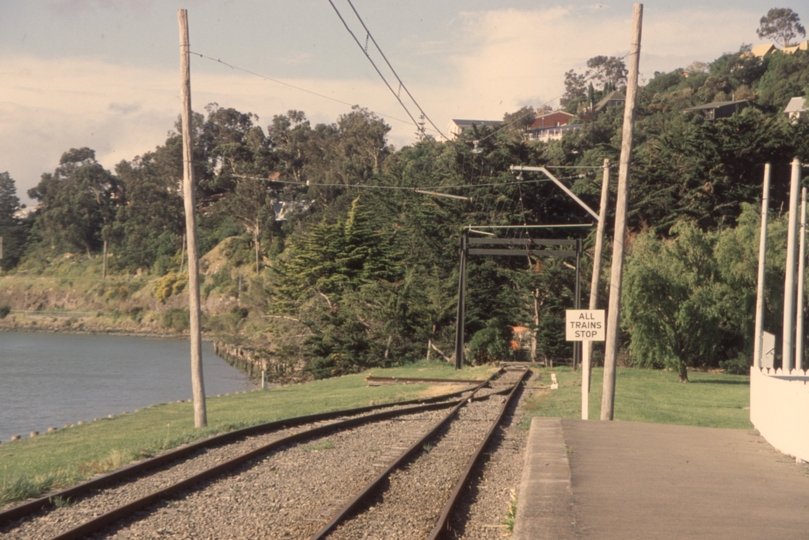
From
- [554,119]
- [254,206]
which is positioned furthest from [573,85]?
[254,206]

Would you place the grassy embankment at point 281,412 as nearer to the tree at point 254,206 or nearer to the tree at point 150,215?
the tree at point 254,206

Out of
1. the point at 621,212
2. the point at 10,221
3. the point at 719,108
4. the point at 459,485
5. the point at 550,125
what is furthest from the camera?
the point at 550,125

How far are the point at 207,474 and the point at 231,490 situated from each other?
0.79 m

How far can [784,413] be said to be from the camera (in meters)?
12.5

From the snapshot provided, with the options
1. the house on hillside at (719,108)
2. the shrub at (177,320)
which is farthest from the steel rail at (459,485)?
the shrub at (177,320)

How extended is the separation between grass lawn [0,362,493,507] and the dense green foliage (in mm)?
9899

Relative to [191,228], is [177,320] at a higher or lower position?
lower

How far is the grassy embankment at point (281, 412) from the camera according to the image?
13992 mm

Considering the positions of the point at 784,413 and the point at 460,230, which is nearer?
the point at 784,413

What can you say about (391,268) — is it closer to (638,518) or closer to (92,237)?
(638,518)

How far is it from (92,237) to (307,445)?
116780 millimetres

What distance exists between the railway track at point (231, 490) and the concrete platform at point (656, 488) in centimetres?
248

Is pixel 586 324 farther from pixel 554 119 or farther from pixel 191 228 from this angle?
pixel 554 119

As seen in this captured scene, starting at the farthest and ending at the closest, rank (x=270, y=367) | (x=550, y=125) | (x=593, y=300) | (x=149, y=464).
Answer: (x=550, y=125), (x=270, y=367), (x=593, y=300), (x=149, y=464)
